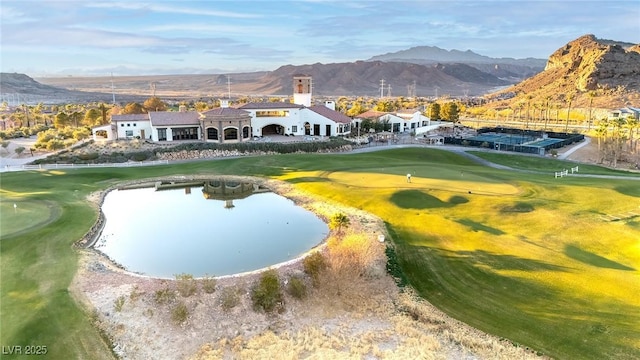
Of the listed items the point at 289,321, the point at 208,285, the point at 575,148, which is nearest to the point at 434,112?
the point at 575,148

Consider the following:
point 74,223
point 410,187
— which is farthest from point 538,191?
point 74,223

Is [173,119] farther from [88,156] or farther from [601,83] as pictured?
[601,83]

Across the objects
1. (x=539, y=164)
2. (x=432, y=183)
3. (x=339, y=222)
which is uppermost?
(x=432, y=183)

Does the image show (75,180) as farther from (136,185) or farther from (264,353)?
(264,353)

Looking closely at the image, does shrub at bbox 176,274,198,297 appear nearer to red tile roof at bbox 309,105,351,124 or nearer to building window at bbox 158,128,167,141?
building window at bbox 158,128,167,141

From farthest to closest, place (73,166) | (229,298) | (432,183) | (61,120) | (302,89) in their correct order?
(302,89)
(61,120)
(73,166)
(432,183)
(229,298)

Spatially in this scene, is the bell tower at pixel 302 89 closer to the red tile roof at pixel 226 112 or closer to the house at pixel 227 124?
the house at pixel 227 124
